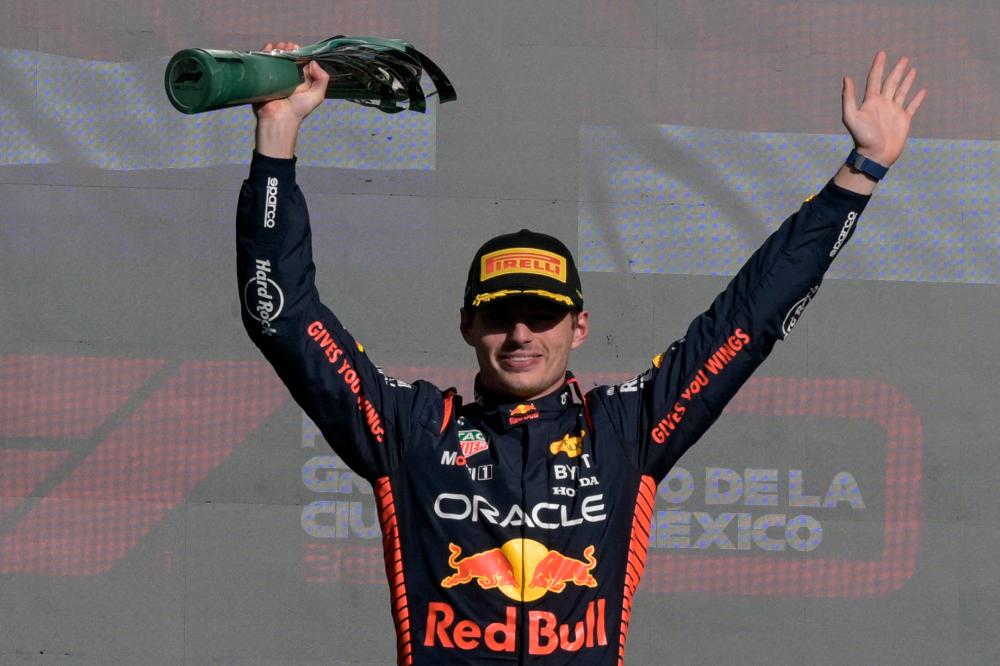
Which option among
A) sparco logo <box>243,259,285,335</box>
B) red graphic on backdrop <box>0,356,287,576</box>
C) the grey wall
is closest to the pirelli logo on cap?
sparco logo <box>243,259,285,335</box>

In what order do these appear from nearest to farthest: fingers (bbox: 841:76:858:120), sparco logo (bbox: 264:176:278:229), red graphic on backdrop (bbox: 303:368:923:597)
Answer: sparco logo (bbox: 264:176:278:229) → fingers (bbox: 841:76:858:120) → red graphic on backdrop (bbox: 303:368:923:597)

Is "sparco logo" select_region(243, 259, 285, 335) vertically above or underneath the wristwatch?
underneath

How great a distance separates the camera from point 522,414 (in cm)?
209

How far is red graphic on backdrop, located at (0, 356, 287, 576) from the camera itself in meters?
3.82

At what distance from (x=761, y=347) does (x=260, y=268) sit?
80cm

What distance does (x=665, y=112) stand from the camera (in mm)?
3855

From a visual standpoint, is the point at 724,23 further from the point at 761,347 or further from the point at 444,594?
the point at 444,594

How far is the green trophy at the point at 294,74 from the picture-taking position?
1803 mm

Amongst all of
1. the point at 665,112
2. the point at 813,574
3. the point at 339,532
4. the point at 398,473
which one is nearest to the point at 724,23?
the point at 665,112

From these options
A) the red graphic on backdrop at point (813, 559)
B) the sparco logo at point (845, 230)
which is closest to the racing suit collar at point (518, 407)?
the sparco logo at point (845, 230)

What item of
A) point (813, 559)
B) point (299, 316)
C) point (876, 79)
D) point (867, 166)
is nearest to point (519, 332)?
point (299, 316)

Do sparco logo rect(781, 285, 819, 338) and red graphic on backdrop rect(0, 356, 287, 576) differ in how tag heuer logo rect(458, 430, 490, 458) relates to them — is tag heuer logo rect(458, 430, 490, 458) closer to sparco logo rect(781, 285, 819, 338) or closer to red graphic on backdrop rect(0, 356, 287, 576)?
sparco logo rect(781, 285, 819, 338)

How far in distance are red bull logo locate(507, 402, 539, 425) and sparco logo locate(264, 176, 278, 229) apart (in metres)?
0.49

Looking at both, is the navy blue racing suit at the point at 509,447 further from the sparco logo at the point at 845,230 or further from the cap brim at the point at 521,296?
the cap brim at the point at 521,296
